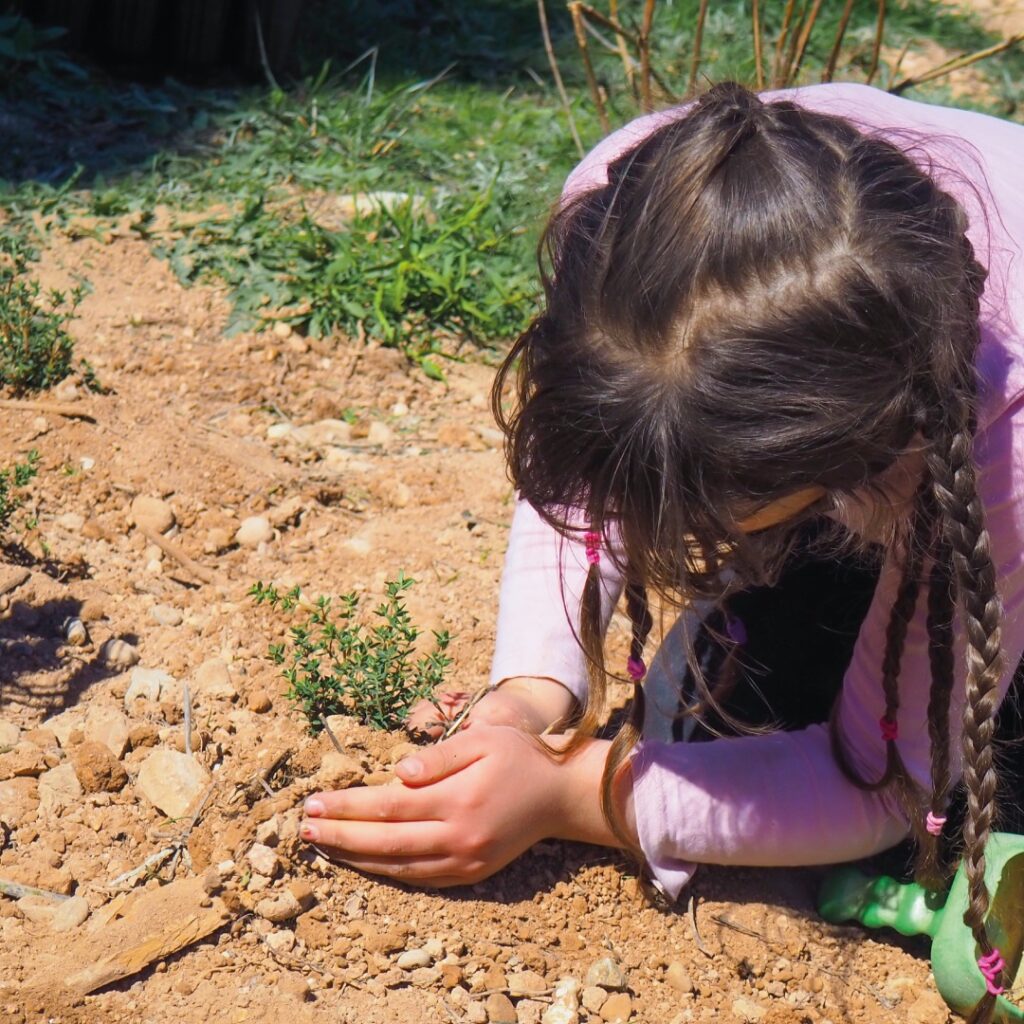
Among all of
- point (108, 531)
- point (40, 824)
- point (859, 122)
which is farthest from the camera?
point (108, 531)

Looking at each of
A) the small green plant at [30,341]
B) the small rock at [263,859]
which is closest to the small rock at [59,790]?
the small rock at [263,859]

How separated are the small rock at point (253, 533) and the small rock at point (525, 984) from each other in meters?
1.01

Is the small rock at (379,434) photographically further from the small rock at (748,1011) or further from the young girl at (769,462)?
the small rock at (748,1011)

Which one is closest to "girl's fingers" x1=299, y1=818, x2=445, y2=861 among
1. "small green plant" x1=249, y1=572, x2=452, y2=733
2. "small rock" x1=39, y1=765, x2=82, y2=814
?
"small green plant" x1=249, y1=572, x2=452, y2=733

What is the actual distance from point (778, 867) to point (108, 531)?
1.32 m

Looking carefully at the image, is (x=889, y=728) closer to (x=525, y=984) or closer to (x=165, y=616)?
(x=525, y=984)

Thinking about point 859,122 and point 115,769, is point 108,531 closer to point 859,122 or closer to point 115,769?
point 115,769

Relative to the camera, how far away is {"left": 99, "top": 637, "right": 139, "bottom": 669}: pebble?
7.22 ft

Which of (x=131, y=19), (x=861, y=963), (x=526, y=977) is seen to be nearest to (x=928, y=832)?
(x=861, y=963)

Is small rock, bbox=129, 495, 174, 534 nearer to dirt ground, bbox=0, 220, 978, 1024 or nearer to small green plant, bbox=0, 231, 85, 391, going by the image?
dirt ground, bbox=0, 220, 978, 1024

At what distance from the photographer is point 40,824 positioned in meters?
1.92

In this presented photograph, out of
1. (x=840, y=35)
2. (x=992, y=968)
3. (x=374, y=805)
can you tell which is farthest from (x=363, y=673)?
(x=840, y=35)

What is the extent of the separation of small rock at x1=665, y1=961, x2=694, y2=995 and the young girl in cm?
13

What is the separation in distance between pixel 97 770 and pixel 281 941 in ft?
1.25
